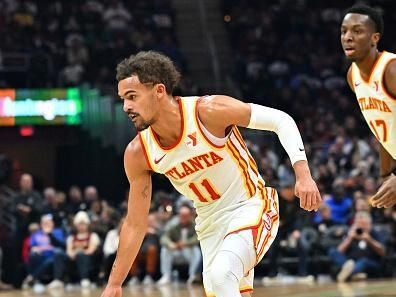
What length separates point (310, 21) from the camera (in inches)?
888

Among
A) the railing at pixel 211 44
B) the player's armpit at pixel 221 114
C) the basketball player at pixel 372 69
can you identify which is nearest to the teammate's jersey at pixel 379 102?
the basketball player at pixel 372 69

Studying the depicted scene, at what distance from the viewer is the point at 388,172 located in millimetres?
6523

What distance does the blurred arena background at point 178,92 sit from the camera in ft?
44.4

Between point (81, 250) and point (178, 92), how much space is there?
14.1ft

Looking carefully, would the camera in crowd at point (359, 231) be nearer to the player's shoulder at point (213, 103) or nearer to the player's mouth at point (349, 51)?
the player's mouth at point (349, 51)

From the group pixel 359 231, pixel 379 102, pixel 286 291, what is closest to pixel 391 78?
pixel 379 102

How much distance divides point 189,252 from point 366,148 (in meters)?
4.43

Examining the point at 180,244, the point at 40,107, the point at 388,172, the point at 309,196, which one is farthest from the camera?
the point at 40,107

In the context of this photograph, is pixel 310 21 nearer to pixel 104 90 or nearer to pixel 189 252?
pixel 104 90

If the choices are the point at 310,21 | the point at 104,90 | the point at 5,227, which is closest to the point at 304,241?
the point at 5,227

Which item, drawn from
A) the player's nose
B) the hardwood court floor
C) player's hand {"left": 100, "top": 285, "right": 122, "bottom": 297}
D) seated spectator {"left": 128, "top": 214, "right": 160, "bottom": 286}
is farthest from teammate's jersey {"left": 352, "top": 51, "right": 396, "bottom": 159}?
seated spectator {"left": 128, "top": 214, "right": 160, "bottom": 286}

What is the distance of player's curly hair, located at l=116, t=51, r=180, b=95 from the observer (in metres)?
5.05

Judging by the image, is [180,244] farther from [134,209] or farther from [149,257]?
[134,209]

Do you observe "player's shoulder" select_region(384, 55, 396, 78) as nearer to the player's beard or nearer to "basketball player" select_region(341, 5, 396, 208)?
"basketball player" select_region(341, 5, 396, 208)
